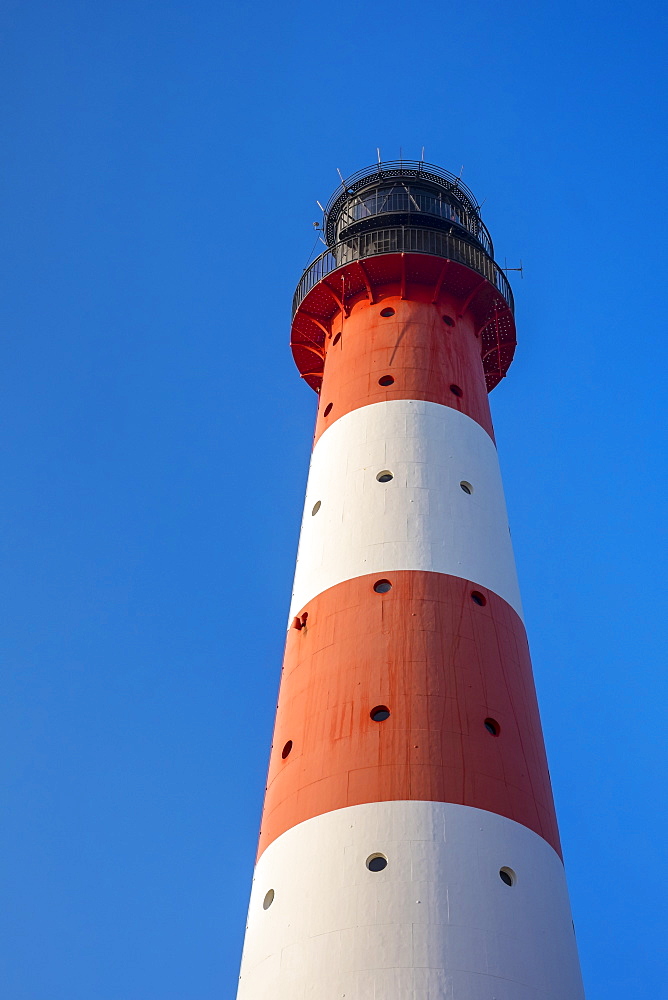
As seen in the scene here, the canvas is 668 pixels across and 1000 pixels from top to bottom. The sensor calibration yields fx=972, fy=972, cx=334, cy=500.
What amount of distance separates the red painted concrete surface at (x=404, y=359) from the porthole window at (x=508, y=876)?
11.4 m

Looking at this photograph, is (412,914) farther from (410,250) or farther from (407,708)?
(410,250)

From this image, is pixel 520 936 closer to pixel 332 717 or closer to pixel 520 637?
pixel 332 717

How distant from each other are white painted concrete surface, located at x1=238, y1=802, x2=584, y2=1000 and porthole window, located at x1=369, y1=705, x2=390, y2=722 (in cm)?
172

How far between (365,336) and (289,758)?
39.3 feet

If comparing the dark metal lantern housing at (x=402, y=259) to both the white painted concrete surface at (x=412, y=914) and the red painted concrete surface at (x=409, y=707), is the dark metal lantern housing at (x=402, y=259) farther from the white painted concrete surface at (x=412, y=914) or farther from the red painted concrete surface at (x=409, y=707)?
the white painted concrete surface at (x=412, y=914)

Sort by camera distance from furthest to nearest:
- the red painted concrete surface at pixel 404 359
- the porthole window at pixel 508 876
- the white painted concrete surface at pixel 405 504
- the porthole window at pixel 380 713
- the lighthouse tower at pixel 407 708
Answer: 1. the red painted concrete surface at pixel 404 359
2. the white painted concrete surface at pixel 405 504
3. the porthole window at pixel 380 713
4. the porthole window at pixel 508 876
5. the lighthouse tower at pixel 407 708

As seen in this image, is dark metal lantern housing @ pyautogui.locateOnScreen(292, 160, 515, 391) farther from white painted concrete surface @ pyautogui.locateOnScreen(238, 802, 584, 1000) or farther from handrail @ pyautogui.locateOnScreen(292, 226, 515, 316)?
white painted concrete surface @ pyautogui.locateOnScreen(238, 802, 584, 1000)

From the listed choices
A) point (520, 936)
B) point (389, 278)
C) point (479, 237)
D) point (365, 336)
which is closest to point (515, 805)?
point (520, 936)

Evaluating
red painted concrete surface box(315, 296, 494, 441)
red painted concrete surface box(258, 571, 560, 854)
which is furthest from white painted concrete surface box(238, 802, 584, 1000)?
red painted concrete surface box(315, 296, 494, 441)

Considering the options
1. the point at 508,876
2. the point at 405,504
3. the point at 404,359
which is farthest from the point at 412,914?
the point at 404,359

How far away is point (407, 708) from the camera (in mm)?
17609

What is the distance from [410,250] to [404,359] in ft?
13.5

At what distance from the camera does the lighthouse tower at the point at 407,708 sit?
1514 centimetres

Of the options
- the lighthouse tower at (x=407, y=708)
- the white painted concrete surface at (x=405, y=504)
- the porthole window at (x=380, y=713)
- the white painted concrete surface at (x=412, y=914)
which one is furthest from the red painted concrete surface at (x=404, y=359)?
the white painted concrete surface at (x=412, y=914)
